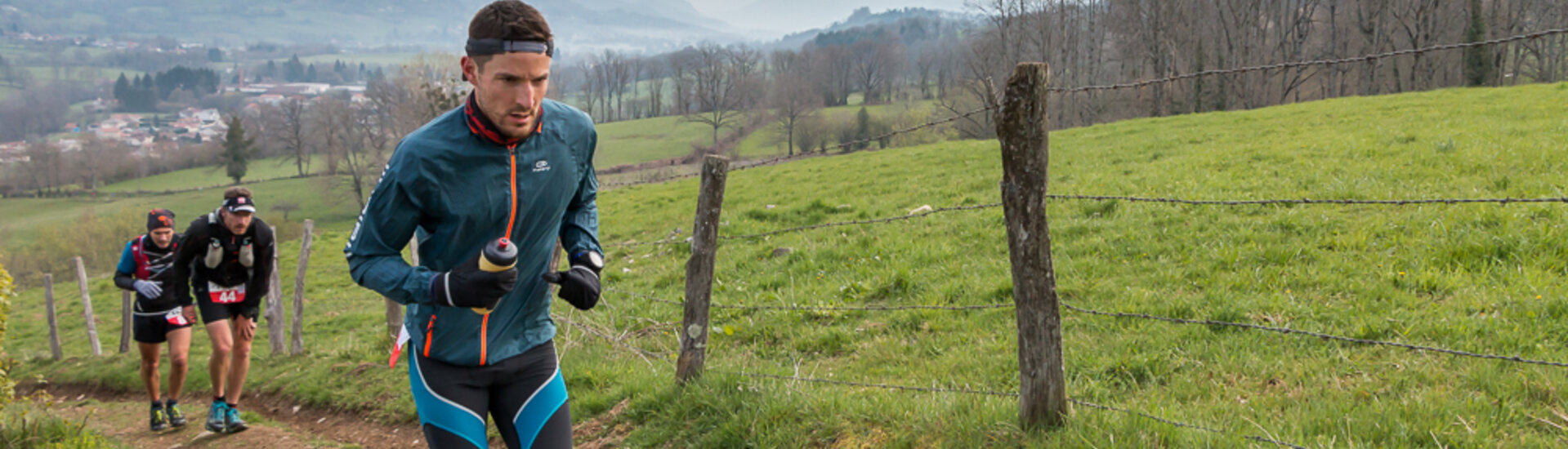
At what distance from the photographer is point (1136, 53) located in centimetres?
5266

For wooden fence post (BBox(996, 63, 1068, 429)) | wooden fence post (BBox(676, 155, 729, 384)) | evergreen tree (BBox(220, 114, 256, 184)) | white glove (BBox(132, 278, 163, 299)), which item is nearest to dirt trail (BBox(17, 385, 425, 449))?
white glove (BBox(132, 278, 163, 299))

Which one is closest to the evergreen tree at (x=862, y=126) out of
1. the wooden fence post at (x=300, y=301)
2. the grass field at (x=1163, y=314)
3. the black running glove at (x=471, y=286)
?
the grass field at (x=1163, y=314)

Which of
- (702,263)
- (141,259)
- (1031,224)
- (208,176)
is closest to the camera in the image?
(1031,224)

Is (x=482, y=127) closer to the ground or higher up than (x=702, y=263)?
higher up

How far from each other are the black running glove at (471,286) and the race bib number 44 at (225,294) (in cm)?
580

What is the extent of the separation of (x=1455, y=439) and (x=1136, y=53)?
182ft

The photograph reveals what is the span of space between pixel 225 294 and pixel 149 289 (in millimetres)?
964

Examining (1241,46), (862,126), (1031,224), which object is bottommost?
(1031,224)

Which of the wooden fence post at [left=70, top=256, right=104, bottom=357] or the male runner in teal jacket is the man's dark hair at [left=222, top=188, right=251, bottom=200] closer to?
the male runner in teal jacket

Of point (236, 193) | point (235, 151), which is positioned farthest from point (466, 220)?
point (235, 151)

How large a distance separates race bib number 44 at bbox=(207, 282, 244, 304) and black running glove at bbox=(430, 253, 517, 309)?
5796 millimetres

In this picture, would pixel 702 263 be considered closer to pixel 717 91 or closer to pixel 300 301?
pixel 300 301

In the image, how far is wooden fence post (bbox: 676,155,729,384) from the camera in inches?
187

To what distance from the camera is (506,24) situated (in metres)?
2.37
